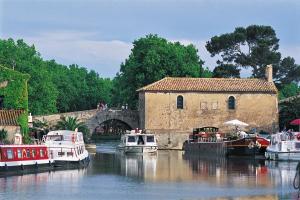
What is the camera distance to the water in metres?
38.3

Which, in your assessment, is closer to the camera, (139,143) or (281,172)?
(281,172)

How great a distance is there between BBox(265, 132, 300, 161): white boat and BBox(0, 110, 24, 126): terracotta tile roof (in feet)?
60.6

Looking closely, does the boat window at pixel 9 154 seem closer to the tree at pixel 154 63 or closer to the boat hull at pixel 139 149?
the boat hull at pixel 139 149

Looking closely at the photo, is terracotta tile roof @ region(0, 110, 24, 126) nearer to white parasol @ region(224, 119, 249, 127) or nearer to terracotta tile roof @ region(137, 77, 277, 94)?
terracotta tile roof @ region(137, 77, 277, 94)

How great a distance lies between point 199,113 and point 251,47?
2504cm

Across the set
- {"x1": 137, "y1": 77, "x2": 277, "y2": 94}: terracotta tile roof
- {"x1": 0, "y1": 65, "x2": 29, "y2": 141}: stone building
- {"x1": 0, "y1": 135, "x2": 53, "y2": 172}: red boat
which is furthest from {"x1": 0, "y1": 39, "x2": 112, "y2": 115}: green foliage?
{"x1": 0, "y1": 135, "x2": 53, "y2": 172}: red boat

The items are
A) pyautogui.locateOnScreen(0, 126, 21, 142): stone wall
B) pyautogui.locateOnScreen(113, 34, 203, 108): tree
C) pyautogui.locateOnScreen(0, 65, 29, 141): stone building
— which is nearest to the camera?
pyautogui.locateOnScreen(0, 126, 21, 142): stone wall

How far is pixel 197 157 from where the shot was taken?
74.0m

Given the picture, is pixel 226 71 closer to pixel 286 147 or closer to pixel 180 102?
pixel 180 102

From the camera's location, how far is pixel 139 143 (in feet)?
261

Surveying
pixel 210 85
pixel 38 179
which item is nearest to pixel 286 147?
pixel 38 179

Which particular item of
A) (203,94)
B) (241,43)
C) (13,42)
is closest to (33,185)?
(203,94)

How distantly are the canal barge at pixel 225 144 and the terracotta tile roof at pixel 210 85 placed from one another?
5.26 meters

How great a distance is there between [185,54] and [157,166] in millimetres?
40498
